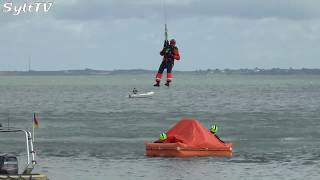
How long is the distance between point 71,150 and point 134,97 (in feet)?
326

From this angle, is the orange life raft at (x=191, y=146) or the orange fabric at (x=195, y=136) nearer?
the orange life raft at (x=191, y=146)

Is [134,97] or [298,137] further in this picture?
[134,97]

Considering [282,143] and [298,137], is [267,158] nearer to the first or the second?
[282,143]

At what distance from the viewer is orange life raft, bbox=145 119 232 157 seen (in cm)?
4559

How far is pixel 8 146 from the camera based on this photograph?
52.3 metres

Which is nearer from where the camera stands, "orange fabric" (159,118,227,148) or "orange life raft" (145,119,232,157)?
"orange life raft" (145,119,232,157)

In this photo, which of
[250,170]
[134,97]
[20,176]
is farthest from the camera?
[134,97]

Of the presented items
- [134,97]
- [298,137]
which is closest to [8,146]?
[298,137]

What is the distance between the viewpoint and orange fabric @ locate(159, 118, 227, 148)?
45.8 m

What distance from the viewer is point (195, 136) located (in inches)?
1806

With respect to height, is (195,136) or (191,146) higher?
(195,136)

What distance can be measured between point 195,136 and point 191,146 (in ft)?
1.91

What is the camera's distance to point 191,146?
45812 mm

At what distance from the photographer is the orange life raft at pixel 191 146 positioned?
150 feet
